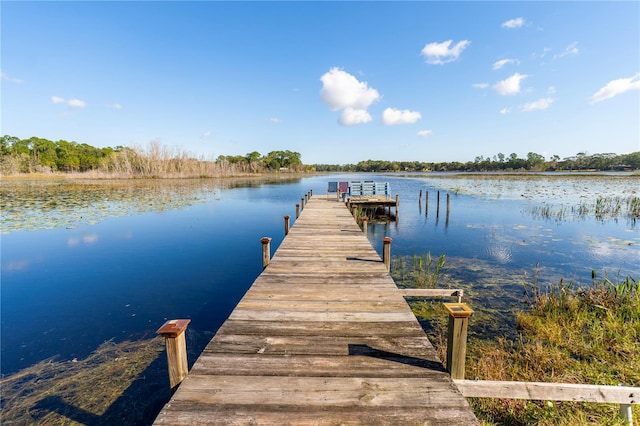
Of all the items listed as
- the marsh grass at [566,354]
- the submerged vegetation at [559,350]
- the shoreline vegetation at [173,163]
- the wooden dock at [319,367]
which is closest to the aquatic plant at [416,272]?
the submerged vegetation at [559,350]

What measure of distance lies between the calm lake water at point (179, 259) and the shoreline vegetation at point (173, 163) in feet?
101

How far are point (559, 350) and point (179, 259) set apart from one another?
1094 centimetres

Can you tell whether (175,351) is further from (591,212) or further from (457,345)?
(591,212)

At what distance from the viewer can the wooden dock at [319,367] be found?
87.1 inches

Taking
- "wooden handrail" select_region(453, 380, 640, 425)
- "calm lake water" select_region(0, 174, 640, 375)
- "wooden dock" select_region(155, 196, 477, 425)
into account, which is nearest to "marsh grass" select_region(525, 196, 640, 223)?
"calm lake water" select_region(0, 174, 640, 375)

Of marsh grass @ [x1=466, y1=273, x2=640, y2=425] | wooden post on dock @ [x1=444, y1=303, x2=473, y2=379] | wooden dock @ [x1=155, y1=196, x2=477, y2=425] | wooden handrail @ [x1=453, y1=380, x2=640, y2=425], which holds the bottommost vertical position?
marsh grass @ [x1=466, y1=273, x2=640, y2=425]

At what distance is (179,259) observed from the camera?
10.1 meters

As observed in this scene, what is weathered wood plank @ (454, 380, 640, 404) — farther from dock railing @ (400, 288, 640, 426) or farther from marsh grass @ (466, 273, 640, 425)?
marsh grass @ (466, 273, 640, 425)

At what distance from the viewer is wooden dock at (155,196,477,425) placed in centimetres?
221

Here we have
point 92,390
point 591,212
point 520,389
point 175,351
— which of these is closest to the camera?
point 175,351

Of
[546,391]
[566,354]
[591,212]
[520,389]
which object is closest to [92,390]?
[520,389]

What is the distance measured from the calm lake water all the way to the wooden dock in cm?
280

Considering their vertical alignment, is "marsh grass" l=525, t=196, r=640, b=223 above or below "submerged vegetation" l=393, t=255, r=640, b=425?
above

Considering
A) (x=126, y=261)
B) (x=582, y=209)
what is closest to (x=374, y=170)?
(x=582, y=209)
